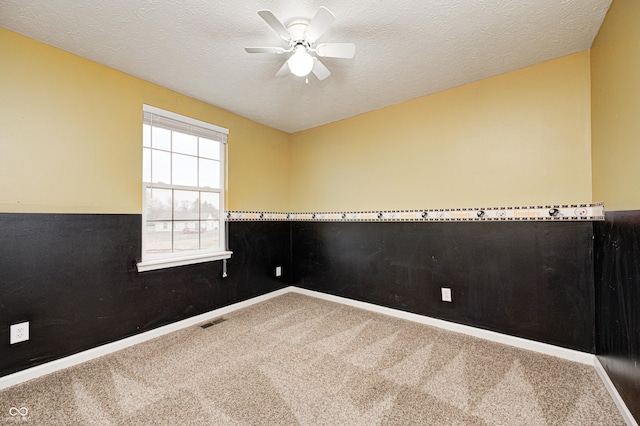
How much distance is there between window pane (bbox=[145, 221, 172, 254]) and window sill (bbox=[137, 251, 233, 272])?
136 millimetres

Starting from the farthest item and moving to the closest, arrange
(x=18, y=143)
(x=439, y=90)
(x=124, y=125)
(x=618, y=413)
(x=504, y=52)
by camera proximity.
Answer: (x=439, y=90)
(x=124, y=125)
(x=504, y=52)
(x=18, y=143)
(x=618, y=413)

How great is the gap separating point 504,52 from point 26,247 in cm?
396

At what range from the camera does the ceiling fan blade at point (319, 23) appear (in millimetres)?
1483

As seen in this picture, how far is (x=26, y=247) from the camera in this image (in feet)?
6.27

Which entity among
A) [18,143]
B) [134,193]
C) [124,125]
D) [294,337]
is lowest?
[294,337]

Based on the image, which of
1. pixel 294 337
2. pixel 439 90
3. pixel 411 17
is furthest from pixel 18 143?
pixel 439 90

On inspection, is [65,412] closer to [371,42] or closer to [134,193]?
[134,193]

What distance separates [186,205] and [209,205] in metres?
0.27

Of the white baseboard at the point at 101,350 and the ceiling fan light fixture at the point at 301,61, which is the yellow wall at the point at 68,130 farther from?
the ceiling fan light fixture at the point at 301,61

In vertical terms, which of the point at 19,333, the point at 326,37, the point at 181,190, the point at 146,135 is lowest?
the point at 19,333

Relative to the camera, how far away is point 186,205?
9.53ft

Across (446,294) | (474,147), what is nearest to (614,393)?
(446,294)

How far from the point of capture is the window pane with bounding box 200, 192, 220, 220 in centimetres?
306

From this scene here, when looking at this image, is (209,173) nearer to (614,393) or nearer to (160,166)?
(160,166)
